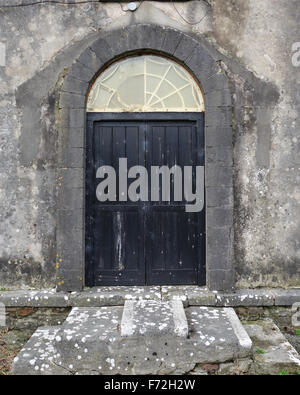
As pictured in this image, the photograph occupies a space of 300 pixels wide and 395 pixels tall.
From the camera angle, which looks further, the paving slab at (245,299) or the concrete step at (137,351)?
the paving slab at (245,299)

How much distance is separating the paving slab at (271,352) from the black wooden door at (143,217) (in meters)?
0.96

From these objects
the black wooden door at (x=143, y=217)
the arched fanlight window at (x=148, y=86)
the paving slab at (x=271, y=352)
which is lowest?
the paving slab at (x=271, y=352)

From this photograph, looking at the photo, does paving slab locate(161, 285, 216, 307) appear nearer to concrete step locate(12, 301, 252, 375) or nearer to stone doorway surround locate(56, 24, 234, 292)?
stone doorway surround locate(56, 24, 234, 292)

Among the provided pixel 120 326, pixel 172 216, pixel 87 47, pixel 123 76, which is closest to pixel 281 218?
pixel 172 216

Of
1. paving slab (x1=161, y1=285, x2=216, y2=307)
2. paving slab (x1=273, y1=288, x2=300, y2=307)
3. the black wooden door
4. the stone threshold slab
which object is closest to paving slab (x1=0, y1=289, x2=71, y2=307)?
the stone threshold slab

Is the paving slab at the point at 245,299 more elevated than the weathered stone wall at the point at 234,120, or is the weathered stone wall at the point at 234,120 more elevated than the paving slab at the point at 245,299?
the weathered stone wall at the point at 234,120

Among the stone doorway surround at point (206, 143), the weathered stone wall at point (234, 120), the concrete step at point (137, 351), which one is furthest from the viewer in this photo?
the weathered stone wall at point (234, 120)

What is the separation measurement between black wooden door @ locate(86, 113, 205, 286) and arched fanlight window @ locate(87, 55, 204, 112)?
157mm

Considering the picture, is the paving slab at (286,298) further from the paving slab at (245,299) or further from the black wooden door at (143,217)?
the black wooden door at (143,217)

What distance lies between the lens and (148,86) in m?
4.77

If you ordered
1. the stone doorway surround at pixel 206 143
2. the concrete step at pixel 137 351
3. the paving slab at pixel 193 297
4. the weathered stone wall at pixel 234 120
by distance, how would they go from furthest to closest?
the weathered stone wall at pixel 234 120 → the stone doorway surround at pixel 206 143 → the paving slab at pixel 193 297 → the concrete step at pixel 137 351

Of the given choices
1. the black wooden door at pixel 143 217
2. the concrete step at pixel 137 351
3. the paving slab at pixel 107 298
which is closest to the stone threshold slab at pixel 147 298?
the paving slab at pixel 107 298

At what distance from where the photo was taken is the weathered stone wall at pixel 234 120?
4641mm
